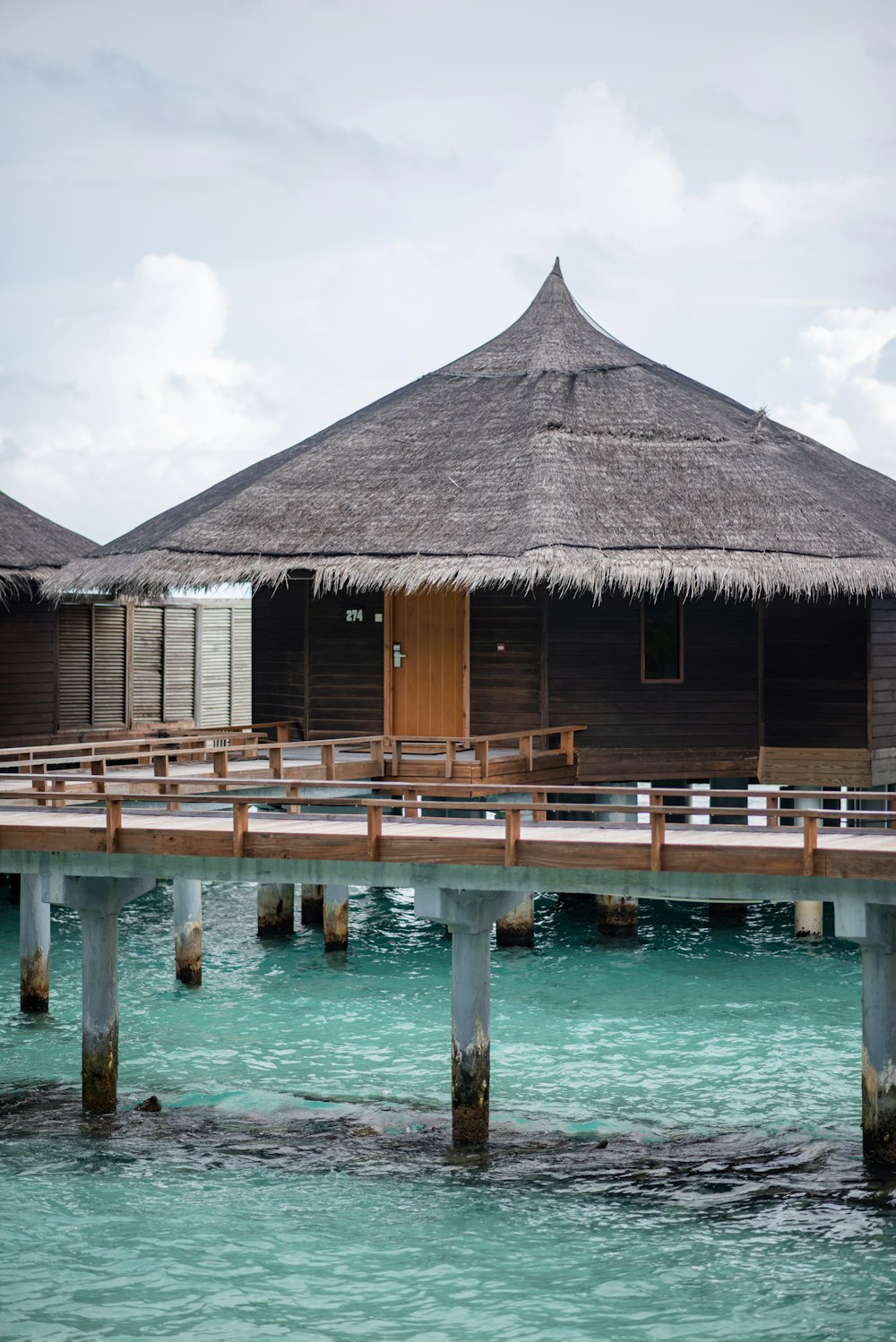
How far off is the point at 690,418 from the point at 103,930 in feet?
46.0

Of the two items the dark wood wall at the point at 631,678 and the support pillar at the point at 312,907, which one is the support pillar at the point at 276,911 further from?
the dark wood wall at the point at 631,678

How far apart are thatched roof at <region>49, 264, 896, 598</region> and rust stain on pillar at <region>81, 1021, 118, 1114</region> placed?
26.8ft

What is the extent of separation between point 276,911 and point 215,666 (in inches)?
417

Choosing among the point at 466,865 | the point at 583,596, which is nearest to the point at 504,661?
the point at 583,596

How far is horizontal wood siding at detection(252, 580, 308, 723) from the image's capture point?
2383 centimetres

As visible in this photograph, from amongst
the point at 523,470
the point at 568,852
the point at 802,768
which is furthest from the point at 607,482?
the point at 568,852

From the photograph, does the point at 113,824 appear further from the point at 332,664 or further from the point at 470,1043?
the point at 332,664

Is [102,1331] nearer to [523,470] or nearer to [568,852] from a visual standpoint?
[568,852]

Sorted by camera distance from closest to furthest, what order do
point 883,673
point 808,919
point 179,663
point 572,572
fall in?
point 572,572 < point 883,673 < point 808,919 < point 179,663

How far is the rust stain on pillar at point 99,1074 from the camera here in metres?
15.4

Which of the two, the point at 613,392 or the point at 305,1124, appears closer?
the point at 305,1124

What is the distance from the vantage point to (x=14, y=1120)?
50.0 feet

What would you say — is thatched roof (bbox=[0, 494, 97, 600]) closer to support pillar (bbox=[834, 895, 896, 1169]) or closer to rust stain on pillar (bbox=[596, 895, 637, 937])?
rust stain on pillar (bbox=[596, 895, 637, 937])

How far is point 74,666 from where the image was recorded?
29.2m
